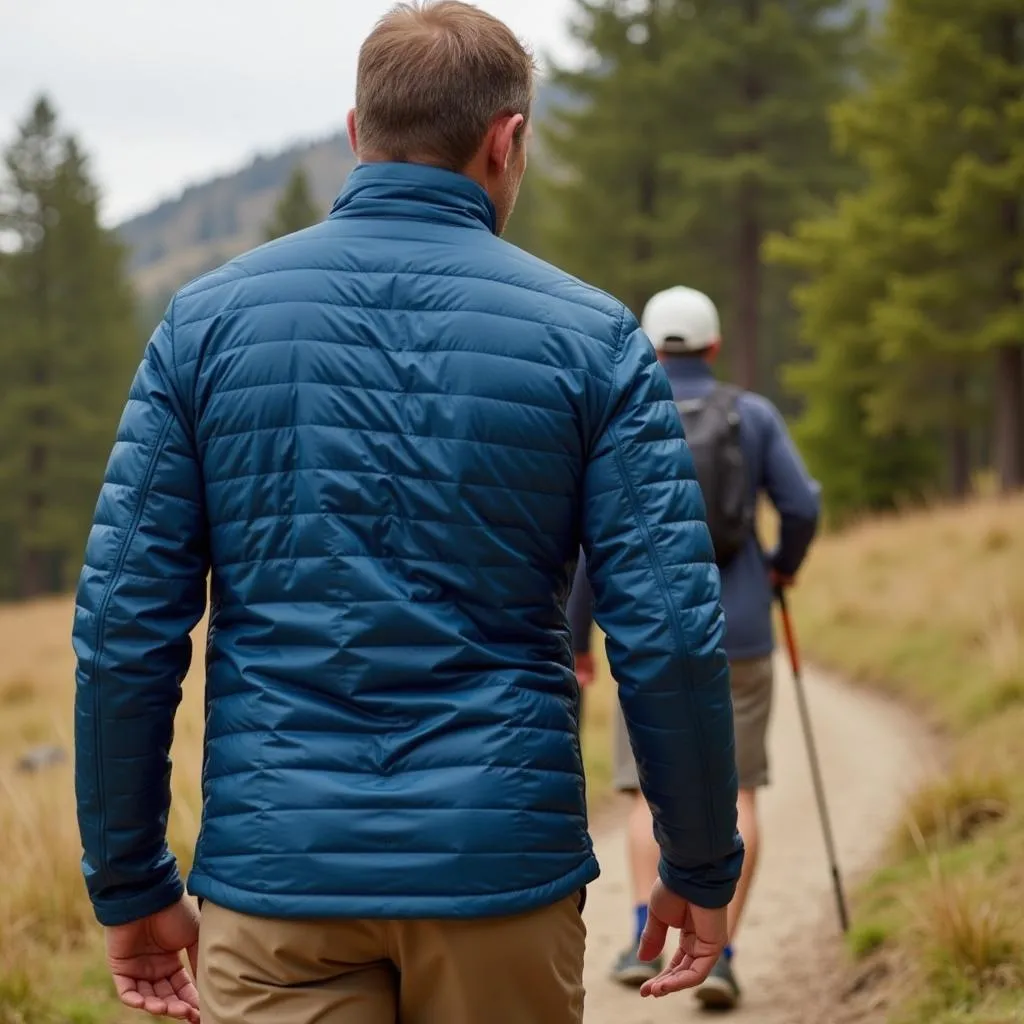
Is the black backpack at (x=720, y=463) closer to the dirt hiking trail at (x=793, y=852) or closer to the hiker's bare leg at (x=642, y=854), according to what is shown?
the hiker's bare leg at (x=642, y=854)

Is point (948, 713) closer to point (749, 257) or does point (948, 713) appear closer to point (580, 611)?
point (580, 611)

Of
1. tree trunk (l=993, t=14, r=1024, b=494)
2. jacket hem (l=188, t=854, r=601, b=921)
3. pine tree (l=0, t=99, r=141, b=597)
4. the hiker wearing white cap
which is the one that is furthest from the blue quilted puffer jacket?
pine tree (l=0, t=99, r=141, b=597)

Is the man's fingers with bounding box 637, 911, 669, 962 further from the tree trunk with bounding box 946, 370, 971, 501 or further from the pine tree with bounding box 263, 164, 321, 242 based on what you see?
the pine tree with bounding box 263, 164, 321, 242

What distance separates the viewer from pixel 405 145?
7.33 ft

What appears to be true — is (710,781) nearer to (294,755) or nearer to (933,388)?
(294,755)

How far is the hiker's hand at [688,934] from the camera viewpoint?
7.59ft

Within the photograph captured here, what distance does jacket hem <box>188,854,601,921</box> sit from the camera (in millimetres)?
1975

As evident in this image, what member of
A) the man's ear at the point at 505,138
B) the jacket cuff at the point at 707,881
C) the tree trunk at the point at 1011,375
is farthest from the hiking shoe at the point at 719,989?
the tree trunk at the point at 1011,375

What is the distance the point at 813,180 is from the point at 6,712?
799 inches

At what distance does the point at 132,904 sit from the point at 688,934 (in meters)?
0.87

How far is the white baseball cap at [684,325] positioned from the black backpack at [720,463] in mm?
163

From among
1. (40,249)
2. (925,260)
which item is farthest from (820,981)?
(40,249)

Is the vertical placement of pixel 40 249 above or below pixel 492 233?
below

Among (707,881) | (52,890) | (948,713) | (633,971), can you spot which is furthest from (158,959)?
(948,713)
